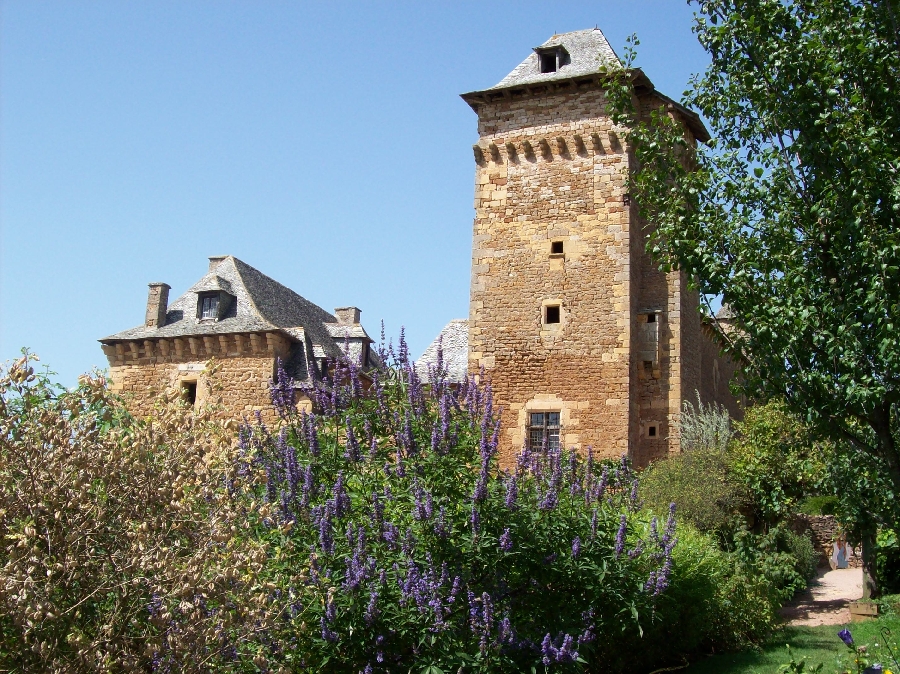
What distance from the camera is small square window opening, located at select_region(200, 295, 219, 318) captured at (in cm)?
2597

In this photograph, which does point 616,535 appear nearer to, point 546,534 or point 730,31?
point 546,534

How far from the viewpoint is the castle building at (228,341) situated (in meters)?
24.6

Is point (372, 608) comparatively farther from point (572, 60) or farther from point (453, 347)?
point (453, 347)

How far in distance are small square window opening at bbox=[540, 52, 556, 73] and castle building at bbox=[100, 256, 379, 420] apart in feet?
26.7

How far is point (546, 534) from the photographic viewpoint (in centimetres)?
747

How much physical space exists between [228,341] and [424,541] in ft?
61.8

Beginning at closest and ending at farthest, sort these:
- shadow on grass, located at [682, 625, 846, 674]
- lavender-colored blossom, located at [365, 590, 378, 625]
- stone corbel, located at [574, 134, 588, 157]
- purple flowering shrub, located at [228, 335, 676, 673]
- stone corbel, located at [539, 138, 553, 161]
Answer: lavender-colored blossom, located at [365, 590, 378, 625]
purple flowering shrub, located at [228, 335, 676, 673]
shadow on grass, located at [682, 625, 846, 674]
stone corbel, located at [574, 134, 588, 157]
stone corbel, located at [539, 138, 553, 161]

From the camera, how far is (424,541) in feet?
23.5

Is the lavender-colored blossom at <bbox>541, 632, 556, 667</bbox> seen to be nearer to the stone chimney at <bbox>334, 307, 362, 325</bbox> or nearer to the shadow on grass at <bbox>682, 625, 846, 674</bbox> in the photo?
the shadow on grass at <bbox>682, 625, 846, 674</bbox>

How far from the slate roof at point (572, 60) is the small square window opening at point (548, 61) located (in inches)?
5.2

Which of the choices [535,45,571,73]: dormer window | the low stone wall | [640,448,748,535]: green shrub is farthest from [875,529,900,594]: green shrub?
[535,45,571,73]: dormer window

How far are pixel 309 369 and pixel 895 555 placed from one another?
14423 mm

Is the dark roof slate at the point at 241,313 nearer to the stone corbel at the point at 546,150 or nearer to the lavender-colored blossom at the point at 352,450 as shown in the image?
the stone corbel at the point at 546,150

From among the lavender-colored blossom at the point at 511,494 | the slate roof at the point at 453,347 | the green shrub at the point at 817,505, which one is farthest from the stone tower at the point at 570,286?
the lavender-colored blossom at the point at 511,494
